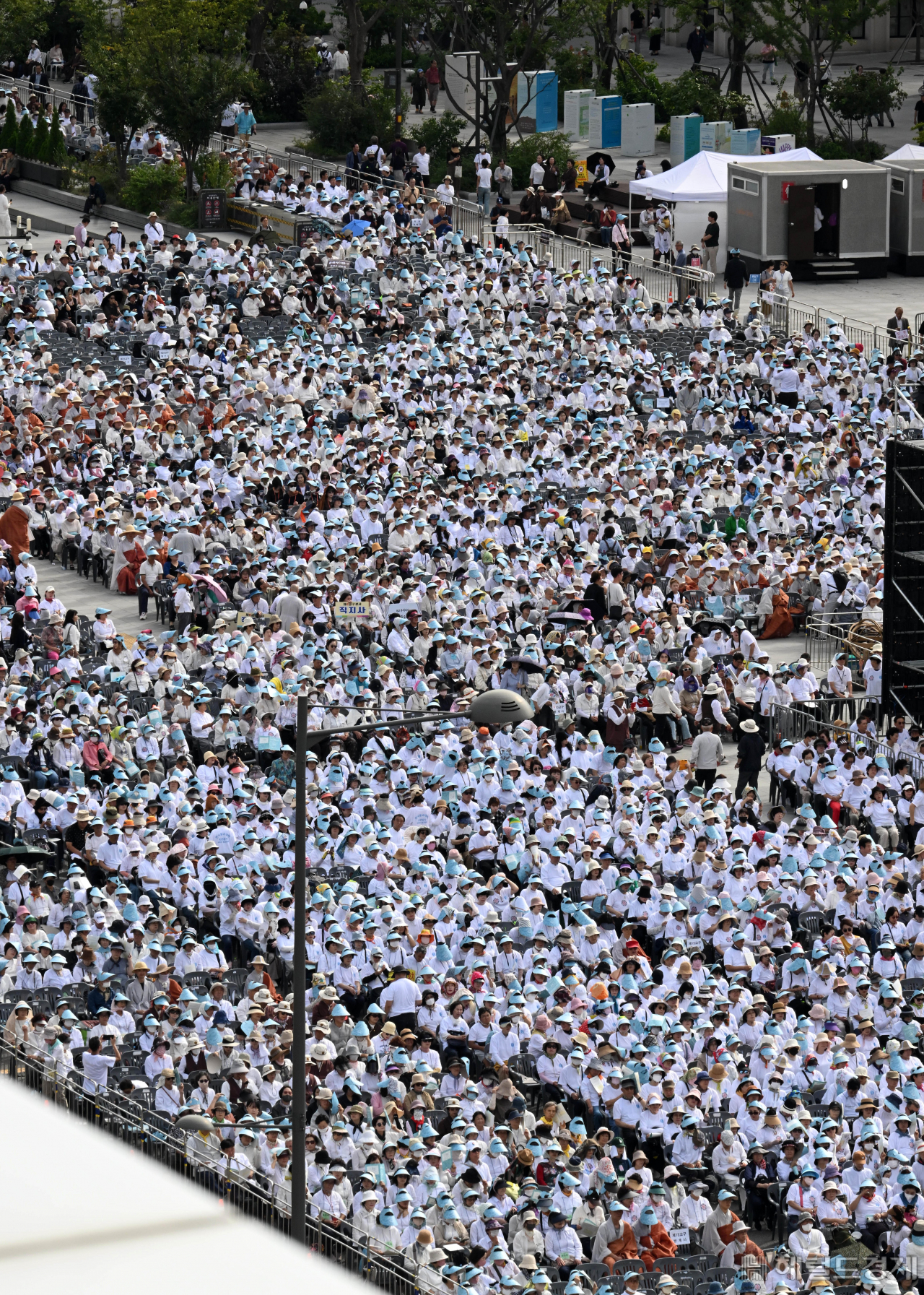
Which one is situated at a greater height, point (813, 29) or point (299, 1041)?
point (813, 29)

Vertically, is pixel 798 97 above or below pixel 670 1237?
above

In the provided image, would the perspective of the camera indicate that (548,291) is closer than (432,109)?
Yes

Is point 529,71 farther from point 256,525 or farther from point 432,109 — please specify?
point 256,525

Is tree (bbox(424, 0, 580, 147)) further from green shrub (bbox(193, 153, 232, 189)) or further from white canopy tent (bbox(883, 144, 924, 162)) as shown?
white canopy tent (bbox(883, 144, 924, 162))

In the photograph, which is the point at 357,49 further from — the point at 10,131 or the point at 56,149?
the point at 10,131

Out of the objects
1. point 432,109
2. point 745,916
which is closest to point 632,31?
point 432,109

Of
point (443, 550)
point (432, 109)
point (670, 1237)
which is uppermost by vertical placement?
point (432, 109)

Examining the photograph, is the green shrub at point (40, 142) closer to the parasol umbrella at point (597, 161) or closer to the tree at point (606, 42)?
the parasol umbrella at point (597, 161)

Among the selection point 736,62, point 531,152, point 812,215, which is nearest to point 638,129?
point 736,62

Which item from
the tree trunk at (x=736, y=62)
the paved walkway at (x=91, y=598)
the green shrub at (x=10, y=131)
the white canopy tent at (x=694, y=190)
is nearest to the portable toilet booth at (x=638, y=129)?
the tree trunk at (x=736, y=62)
